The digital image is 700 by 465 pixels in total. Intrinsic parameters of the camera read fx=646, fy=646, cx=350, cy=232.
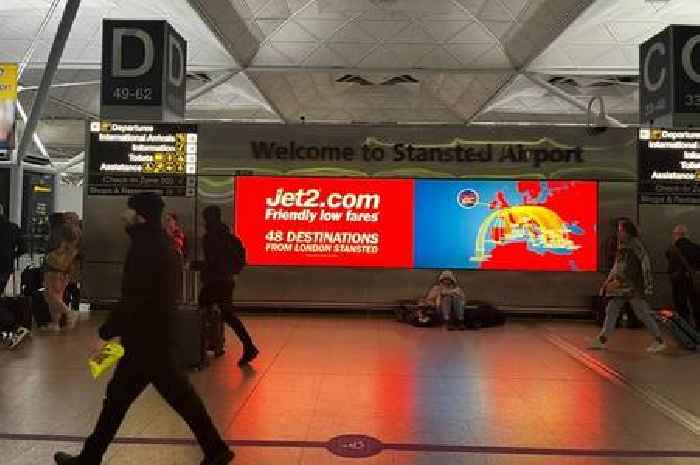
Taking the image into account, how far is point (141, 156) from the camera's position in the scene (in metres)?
12.7

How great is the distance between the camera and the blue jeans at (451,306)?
37.1ft

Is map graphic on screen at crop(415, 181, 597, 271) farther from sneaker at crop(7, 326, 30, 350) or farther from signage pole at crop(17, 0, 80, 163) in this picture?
signage pole at crop(17, 0, 80, 163)

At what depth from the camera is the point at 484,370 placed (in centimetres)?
768

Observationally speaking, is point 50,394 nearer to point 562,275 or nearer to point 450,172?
point 450,172

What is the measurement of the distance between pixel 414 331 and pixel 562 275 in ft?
12.1

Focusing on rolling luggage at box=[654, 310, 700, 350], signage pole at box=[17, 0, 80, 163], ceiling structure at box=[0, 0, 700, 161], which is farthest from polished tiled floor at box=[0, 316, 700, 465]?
ceiling structure at box=[0, 0, 700, 161]

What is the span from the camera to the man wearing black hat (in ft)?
13.1

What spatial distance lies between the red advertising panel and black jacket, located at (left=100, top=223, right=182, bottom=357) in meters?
8.74

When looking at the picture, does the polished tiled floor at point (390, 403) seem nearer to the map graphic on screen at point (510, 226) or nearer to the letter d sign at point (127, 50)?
the map graphic on screen at point (510, 226)

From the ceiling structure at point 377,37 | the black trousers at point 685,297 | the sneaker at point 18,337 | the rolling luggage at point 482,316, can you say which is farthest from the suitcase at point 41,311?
the black trousers at point 685,297

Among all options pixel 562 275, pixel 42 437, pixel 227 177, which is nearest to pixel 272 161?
pixel 227 177

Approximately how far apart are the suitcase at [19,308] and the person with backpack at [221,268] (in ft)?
10.7

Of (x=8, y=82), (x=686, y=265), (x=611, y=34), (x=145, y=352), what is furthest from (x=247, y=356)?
(x=611, y=34)

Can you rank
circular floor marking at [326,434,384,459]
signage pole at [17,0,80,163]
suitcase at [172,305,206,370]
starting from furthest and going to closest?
signage pole at [17,0,80,163], suitcase at [172,305,206,370], circular floor marking at [326,434,384,459]
